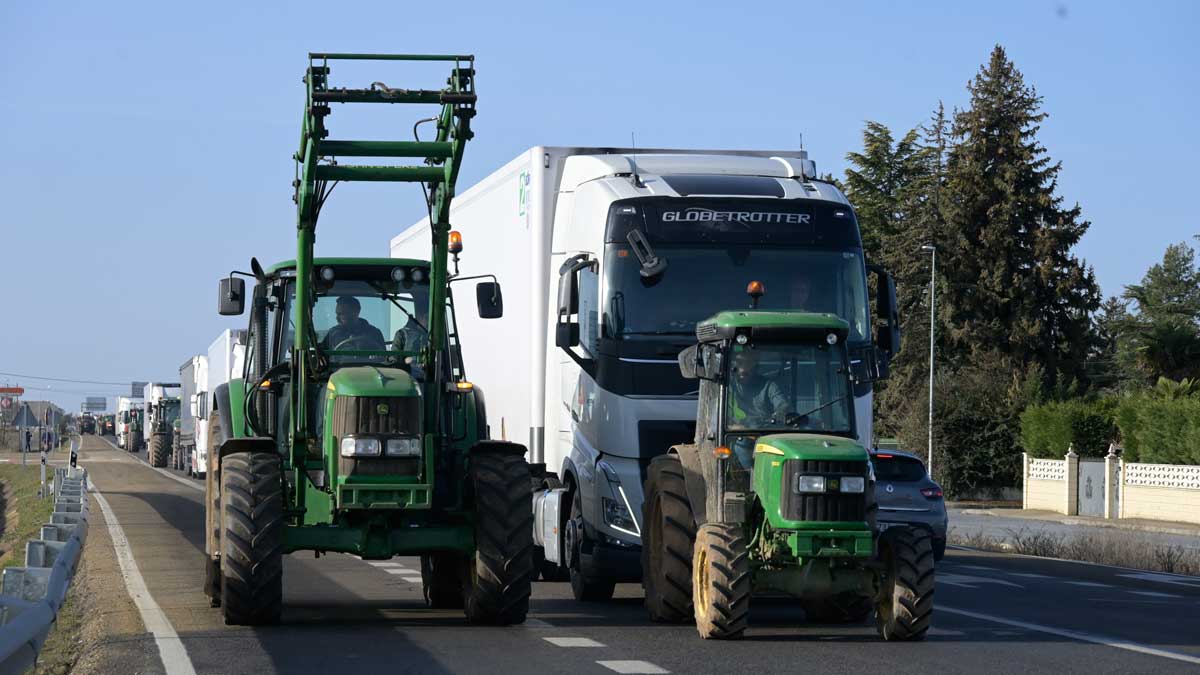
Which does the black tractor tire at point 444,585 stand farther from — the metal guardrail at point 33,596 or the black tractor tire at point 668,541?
the metal guardrail at point 33,596

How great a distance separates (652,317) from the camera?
15883 millimetres

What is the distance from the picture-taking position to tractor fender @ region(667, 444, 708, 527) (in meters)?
14.2

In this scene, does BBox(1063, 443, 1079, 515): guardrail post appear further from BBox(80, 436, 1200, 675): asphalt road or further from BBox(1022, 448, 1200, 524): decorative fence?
BBox(80, 436, 1200, 675): asphalt road

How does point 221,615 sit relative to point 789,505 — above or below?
below

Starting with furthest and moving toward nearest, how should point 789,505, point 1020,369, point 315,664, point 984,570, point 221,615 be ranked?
point 1020,369
point 984,570
point 221,615
point 789,505
point 315,664

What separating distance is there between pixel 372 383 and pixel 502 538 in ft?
5.05

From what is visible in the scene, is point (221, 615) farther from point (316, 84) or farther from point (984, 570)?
point (984, 570)

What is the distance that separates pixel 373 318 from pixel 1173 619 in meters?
7.41

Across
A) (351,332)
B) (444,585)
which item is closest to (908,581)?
(444,585)

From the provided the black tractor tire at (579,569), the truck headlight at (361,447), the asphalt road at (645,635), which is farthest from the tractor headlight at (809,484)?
the black tractor tire at (579,569)

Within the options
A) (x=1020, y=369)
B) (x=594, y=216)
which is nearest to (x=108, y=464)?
(x=1020, y=369)

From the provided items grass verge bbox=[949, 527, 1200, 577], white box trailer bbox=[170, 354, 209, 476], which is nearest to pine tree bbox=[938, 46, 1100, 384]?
white box trailer bbox=[170, 354, 209, 476]

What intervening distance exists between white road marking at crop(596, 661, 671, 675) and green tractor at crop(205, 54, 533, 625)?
7.39ft

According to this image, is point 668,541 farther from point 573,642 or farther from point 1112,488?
point 1112,488
